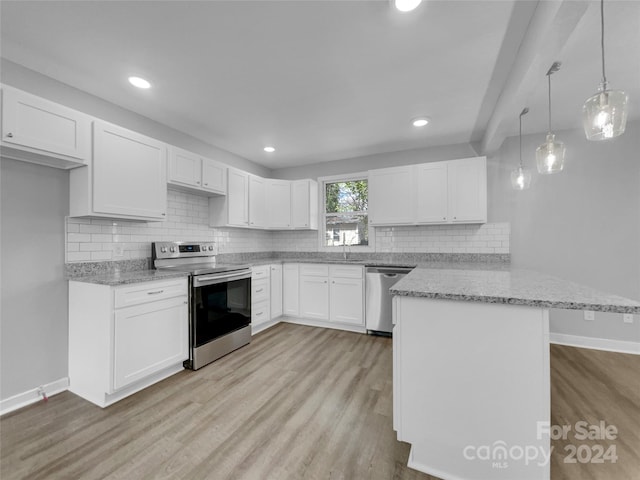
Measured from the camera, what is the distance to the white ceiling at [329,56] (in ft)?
5.02

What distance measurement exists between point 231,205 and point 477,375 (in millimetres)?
3156

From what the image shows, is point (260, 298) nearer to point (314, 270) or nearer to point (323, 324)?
point (314, 270)

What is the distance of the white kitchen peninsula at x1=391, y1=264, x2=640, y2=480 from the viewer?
3.92 ft

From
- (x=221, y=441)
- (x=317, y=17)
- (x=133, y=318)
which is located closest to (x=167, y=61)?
(x=317, y=17)

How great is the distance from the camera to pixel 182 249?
3.07 metres

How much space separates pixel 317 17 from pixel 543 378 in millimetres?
2226

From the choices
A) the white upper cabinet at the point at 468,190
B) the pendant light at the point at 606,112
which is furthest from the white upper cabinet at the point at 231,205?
the pendant light at the point at 606,112

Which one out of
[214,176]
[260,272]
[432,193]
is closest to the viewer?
[214,176]

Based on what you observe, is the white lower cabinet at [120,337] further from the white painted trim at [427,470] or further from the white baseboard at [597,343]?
the white baseboard at [597,343]

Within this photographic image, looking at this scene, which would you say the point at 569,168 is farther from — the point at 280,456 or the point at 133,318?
the point at 133,318

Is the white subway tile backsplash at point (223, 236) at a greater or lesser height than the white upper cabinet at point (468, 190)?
lesser

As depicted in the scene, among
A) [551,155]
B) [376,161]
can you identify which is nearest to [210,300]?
[376,161]

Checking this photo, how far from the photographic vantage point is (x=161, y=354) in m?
2.30

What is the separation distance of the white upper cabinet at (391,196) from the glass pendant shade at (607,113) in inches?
88.1
